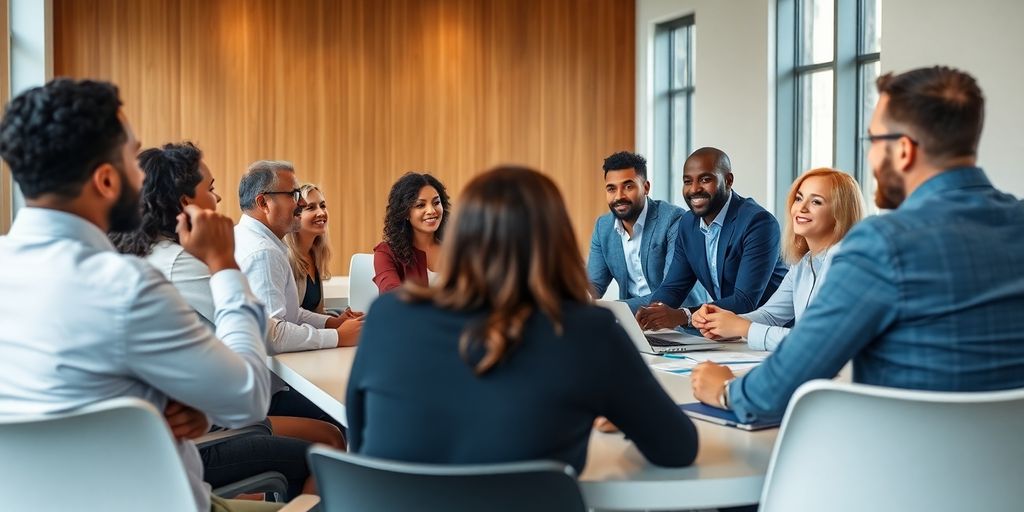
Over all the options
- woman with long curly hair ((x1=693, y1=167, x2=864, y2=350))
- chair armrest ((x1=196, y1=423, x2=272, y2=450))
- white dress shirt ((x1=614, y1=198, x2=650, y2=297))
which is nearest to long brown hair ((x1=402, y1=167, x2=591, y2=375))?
chair armrest ((x1=196, y1=423, x2=272, y2=450))

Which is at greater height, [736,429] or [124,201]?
[124,201]

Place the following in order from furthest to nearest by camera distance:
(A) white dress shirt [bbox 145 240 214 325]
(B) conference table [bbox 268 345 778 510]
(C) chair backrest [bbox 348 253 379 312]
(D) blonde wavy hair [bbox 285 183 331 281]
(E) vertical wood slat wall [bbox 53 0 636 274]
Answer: (E) vertical wood slat wall [bbox 53 0 636 274]
(C) chair backrest [bbox 348 253 379 312]
(D) blonde wavy hair [bbox 285 183 331 281]
(A) white dress shirt [bbox 145 240 214 325]
(B) conference table [bbox 268 345 778 510]

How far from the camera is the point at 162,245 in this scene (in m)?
2.55

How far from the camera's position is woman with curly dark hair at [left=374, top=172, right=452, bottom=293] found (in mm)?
4348

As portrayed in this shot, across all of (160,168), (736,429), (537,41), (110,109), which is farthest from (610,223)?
(537,41)

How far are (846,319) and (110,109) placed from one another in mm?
1230

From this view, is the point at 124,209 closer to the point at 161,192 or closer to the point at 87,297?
the point at 87,297

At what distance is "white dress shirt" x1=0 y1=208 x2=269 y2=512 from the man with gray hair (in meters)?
1.14

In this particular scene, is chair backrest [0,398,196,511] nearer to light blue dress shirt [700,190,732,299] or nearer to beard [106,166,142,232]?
beard [106,166,142,232]

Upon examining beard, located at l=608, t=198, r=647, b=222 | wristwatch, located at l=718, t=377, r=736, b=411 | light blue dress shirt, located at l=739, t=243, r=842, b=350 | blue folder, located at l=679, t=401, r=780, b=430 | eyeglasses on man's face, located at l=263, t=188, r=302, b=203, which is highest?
eyeglasses on man's face, located at l=263, t=188, r=302, b=203

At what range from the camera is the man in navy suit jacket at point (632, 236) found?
4.98 metres

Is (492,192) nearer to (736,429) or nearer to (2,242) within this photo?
(736,429)

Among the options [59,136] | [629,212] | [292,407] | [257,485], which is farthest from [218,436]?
[629,212]

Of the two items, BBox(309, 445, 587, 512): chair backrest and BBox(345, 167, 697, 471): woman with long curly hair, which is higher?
BBox(345, 167, 697, 471): woman with long curly hair
